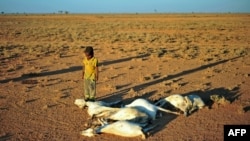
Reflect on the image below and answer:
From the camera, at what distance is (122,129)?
7.05m

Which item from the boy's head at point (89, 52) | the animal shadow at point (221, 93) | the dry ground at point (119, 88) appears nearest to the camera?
the dry ground at point (119, 88)

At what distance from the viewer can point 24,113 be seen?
888cm

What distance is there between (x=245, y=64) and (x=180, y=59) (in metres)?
3.25

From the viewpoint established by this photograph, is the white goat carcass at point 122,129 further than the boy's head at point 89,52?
No

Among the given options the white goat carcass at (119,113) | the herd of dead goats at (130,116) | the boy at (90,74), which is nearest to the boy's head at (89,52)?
the boy at (90,74)

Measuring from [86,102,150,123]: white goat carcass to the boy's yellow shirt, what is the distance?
141cm

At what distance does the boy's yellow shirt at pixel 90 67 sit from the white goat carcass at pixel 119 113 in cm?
141

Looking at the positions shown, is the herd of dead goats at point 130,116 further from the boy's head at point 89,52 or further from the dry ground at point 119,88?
the boy's head at point 89,52

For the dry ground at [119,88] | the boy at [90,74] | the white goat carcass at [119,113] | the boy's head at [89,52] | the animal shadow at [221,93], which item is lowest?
the animal shadow at [221,93]

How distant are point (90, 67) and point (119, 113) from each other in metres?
2.13

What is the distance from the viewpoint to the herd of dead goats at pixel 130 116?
279 inches

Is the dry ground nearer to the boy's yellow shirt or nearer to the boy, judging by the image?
the boy

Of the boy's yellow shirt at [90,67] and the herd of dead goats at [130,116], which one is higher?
the boy's yellow shirt at [90,67]

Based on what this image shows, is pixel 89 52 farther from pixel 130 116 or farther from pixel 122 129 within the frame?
pixel 122 129
